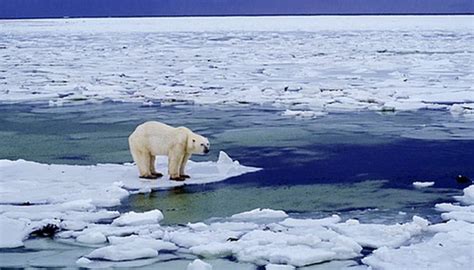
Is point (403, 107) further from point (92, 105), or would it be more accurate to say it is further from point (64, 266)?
point (64, 266)

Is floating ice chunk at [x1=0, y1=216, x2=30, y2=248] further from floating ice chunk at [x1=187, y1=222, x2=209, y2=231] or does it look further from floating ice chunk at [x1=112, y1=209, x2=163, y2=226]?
floating ice chunk at [x1=187, y1=222, x2=209, y2=231]

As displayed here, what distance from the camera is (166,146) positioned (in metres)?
7.20

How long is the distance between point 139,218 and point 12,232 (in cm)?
90

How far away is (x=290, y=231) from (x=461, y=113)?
291 inches

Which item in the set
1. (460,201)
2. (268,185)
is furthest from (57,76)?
(460,201)

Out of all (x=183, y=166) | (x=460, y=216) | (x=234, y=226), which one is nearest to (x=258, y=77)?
(x=183, y=166)

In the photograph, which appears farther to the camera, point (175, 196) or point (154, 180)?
point (154, 180)

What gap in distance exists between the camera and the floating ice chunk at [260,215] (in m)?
5.88

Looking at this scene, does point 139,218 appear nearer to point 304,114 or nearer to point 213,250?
point 213,250

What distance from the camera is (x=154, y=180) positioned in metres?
7.24

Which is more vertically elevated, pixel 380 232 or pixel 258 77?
pixel 258 77

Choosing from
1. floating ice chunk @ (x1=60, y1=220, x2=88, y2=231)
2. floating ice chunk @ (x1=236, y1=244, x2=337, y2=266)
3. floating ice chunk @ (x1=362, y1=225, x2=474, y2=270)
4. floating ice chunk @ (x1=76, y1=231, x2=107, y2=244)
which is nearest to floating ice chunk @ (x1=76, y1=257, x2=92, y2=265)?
floating ice chunk @ (x1=76, y1=231, x2=107, y2=244)

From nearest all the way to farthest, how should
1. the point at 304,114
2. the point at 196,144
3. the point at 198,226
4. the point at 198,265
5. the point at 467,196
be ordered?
the point at 198,265 < the point at 198,226 < the point at 467,196 < the point at 196,144 < the point at 304,114

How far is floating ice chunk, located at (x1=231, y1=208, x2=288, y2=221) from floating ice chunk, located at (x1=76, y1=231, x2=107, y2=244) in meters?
1.07
